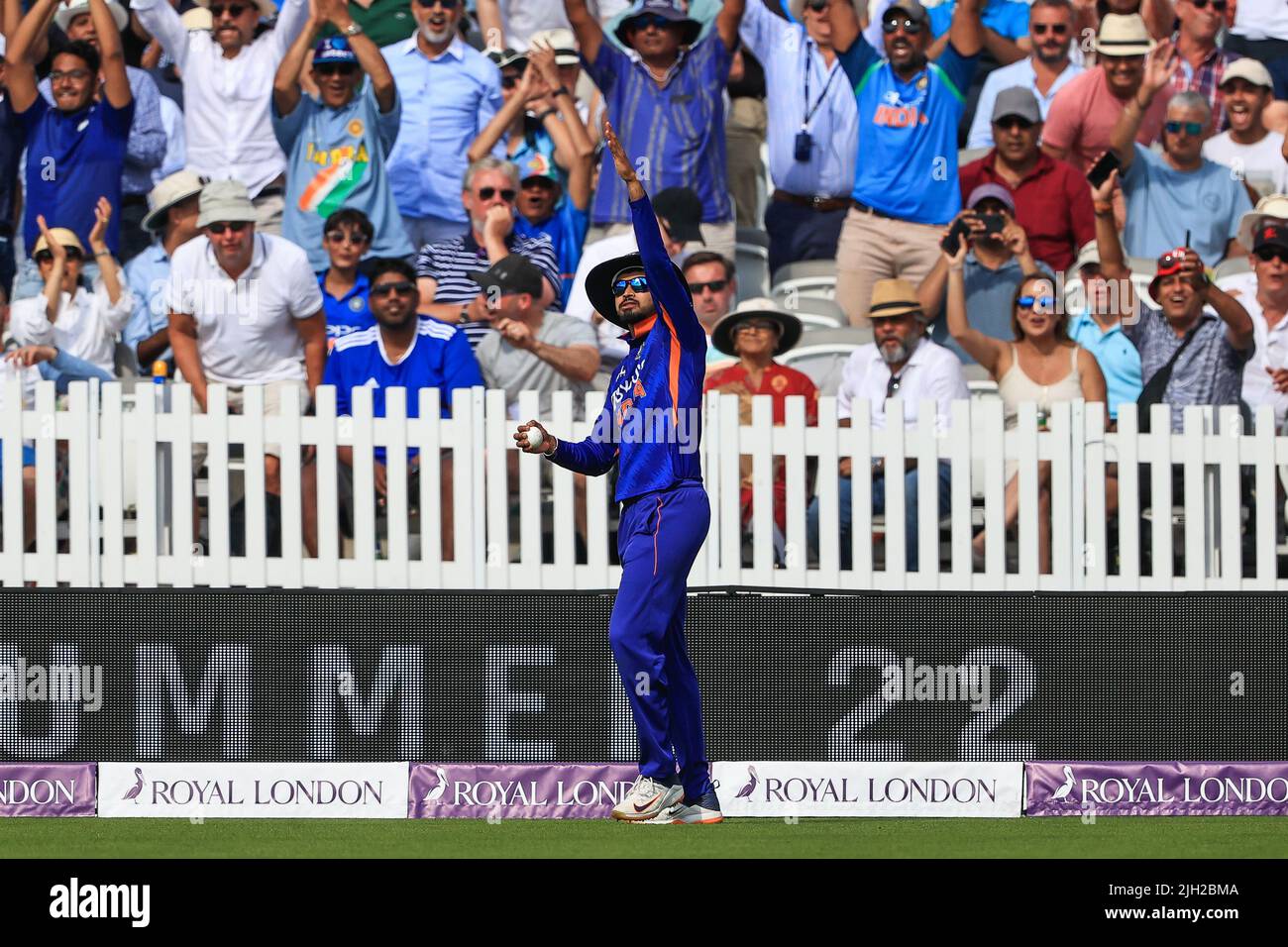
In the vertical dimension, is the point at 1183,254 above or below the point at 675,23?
below

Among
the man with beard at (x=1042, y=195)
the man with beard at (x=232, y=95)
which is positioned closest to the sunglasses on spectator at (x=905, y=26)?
the man with beard at (x=1042, y=195)

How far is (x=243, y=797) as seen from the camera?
26.0 feet

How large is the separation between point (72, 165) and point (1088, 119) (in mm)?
6420

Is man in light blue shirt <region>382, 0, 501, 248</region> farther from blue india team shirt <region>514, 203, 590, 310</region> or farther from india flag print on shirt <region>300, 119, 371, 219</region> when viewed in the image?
blue india team shirt <region>514, 203, 590, 310</region>

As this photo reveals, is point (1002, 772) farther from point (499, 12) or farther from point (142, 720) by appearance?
point (499, 12)

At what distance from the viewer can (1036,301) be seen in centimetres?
1178

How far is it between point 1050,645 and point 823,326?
4.68m

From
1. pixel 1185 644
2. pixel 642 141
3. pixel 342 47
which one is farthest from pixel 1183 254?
pixel 342 47

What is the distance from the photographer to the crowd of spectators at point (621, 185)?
39.4ft

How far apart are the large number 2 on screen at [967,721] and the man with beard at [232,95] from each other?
20.4 ft

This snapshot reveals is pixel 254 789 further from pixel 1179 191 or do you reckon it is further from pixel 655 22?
pixel 1179 191

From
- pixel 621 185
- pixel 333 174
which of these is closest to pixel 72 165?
pixel 333 174

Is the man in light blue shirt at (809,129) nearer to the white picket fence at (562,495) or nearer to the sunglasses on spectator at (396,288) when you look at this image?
the sunglasses on spectator at (396,288)

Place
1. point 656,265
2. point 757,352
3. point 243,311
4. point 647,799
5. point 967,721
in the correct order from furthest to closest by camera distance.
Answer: point 243,311, point 757,352, point 967,721, point 647,799, point 656,265
